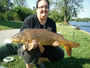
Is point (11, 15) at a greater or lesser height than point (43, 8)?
lesser

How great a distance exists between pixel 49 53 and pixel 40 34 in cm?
90

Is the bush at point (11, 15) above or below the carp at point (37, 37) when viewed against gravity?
below

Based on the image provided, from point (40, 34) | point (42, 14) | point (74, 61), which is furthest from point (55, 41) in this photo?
point (74, 61)

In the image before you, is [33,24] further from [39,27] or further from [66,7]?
[66,7]

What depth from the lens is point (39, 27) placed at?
3.60 metres

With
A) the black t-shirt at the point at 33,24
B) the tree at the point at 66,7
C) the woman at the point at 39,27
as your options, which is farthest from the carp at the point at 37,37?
the tree at the point at 66,7

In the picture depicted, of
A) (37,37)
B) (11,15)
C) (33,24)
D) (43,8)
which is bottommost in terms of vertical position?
(11,15)

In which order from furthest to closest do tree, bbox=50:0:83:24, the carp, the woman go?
tree, bbox=50:0:83:24
the woman
the carp

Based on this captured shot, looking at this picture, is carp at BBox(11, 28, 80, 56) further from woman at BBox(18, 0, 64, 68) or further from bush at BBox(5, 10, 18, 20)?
bush at BBox(5, 10, 18, 20)

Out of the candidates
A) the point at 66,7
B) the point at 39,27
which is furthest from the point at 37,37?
the point at 66,7

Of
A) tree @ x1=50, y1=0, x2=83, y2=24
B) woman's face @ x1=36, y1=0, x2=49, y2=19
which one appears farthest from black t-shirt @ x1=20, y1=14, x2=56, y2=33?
tree @ x1=50, y1=0, x2=83, y2=24

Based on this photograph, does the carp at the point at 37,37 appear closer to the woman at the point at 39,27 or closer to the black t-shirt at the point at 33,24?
the woman at the point at 39,27

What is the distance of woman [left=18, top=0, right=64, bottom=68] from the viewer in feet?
10.9

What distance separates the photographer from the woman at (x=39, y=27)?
10.9 ft
